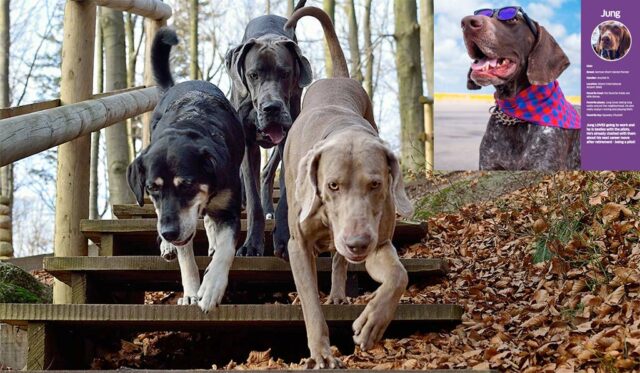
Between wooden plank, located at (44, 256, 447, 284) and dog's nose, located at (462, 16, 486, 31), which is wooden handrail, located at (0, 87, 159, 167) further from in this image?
dog's nose, located at (462, 16, 486, 31)

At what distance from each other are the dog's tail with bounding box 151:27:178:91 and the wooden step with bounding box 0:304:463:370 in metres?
1.91

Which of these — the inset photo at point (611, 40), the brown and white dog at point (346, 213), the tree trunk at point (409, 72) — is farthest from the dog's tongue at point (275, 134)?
the tree trunk at point (409, 72)

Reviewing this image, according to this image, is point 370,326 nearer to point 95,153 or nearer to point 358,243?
point 358,243

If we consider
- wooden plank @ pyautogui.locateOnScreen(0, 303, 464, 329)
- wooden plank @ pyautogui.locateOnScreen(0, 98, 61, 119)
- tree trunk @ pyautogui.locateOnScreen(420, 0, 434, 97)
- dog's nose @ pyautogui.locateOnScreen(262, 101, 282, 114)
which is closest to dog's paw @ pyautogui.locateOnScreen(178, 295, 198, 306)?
wooden plank @ pyautogui.locateOnScreen(0, 303, 464, 329)

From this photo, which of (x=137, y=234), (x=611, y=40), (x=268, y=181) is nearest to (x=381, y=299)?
(x=137, y=234)

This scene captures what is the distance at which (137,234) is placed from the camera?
574 cm

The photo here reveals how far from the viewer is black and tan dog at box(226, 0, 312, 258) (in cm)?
573

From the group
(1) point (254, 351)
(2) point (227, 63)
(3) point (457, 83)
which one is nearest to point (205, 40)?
(3) point (457, 83)

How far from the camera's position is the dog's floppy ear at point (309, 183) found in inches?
160

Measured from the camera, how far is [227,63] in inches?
249

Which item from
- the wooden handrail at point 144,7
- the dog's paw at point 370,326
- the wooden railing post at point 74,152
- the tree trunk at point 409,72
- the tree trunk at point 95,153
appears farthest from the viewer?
the tree trunk at point 95,153

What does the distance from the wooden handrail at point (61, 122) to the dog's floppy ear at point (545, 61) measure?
3.27m

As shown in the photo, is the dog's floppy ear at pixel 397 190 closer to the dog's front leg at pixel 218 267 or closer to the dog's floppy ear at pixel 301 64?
the dog's front leg at pixel 218 267

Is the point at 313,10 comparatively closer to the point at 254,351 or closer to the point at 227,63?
the point at 227,63
